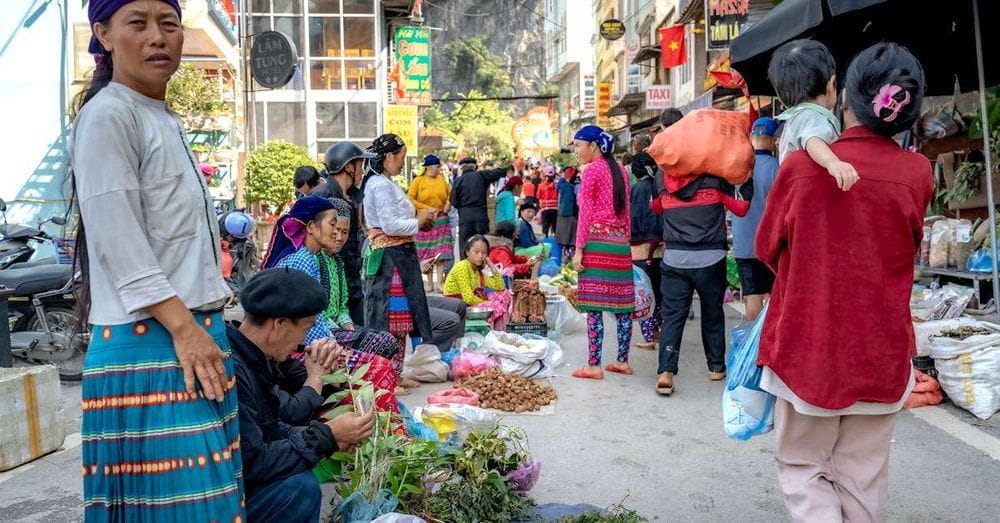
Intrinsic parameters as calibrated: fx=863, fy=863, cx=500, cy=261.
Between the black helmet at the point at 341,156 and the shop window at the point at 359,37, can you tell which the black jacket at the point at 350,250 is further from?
the shop window at the point at 359,37

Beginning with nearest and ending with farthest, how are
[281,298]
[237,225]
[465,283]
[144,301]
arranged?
[144,301] < [281,298] < [465,283] < [237,225]

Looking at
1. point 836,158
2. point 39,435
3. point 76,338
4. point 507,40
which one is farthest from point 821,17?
point 507,40

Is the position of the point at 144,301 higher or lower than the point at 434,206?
lower

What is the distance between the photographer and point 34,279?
7.12 meters

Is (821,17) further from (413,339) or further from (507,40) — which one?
(507,40)

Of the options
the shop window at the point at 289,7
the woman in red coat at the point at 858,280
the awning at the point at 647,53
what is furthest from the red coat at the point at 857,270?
the shop window at the point at 289,7

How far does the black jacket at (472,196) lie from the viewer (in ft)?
40.9

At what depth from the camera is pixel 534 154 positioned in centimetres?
5528

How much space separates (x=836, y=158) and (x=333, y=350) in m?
2.02

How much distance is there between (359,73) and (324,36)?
5.70 ft

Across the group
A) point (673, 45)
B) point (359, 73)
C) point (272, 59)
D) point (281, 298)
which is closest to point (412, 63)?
point (359, 73)

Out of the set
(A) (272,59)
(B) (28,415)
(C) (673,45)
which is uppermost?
(C) (673,45)

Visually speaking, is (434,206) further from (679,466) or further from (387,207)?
(679,466)

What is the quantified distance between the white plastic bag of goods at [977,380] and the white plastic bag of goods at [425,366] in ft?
11.8
